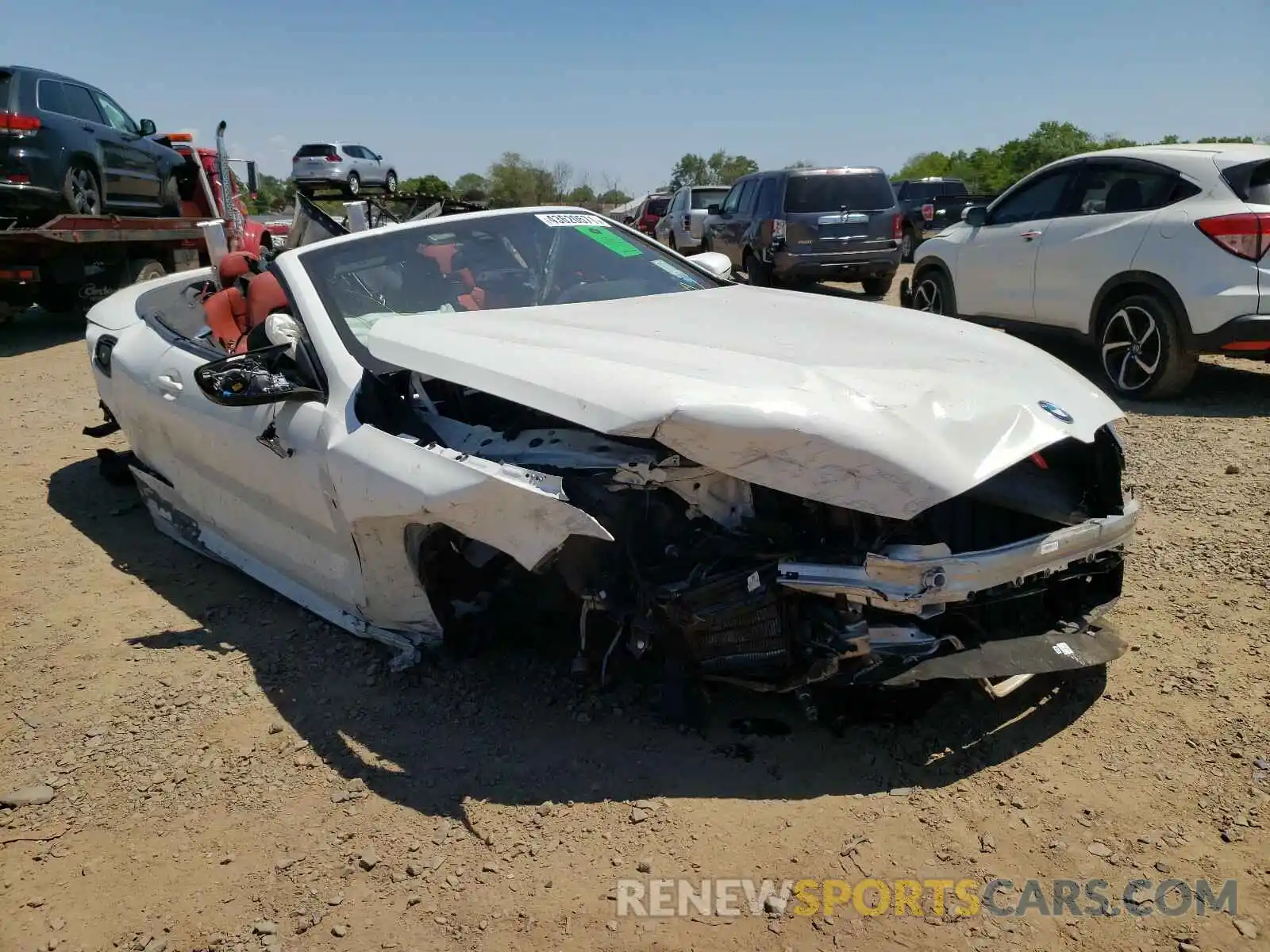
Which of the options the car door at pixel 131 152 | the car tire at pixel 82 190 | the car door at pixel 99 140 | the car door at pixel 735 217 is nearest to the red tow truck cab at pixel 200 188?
the car door at pixel 131 152

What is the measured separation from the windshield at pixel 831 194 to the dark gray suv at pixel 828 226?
0.03 feet

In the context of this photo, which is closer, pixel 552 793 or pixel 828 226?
pixel 552 793

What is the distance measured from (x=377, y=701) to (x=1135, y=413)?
5.23 metres

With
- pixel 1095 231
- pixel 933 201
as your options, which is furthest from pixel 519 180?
pixel 1095 231

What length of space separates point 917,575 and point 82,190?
11438mm

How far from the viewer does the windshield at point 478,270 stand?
3.60 metres

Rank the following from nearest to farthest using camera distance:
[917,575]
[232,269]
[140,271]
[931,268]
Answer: [917,575], [232,269], [931,268], [140,271]

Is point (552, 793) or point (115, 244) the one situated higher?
point (115, 244)

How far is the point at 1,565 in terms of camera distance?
448 cm

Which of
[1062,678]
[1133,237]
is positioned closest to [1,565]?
[1062,678]

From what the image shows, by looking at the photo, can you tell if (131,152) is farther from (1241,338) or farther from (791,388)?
(1241,338)

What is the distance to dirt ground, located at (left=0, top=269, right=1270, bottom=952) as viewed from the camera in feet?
7.37

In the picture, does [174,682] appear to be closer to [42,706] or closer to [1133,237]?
[42,706]

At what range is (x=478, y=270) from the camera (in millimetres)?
3818
